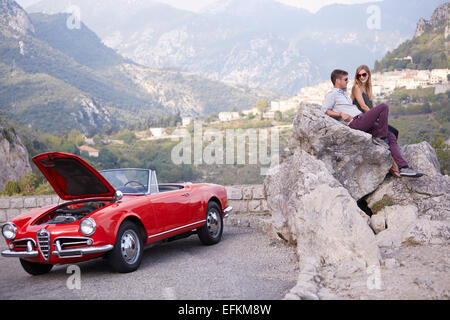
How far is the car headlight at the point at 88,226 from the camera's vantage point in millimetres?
5762

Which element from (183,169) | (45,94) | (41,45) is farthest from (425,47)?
(41,45)

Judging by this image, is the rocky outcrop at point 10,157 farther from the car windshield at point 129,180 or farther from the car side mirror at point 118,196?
the car side mirror at point 118,196

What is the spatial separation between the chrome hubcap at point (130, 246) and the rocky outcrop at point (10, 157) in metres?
26.4

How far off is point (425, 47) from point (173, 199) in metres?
105

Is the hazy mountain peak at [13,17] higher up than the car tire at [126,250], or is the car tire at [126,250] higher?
the hazy mountain peak at [13,17]

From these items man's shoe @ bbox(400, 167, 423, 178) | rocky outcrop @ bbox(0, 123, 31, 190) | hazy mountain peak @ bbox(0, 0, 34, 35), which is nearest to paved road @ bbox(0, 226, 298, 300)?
man's shoe @ bbox(400, 167, 423, 178)

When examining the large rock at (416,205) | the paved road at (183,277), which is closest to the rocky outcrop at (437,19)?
the large rock at (416,205)

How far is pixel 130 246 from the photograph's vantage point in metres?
6.28

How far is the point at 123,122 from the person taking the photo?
383 feet

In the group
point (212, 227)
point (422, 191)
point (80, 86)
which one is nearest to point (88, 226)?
point (212, 227)

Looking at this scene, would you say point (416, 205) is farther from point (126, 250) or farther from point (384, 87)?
point (384, 87)

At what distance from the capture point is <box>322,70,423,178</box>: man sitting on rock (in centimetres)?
756
